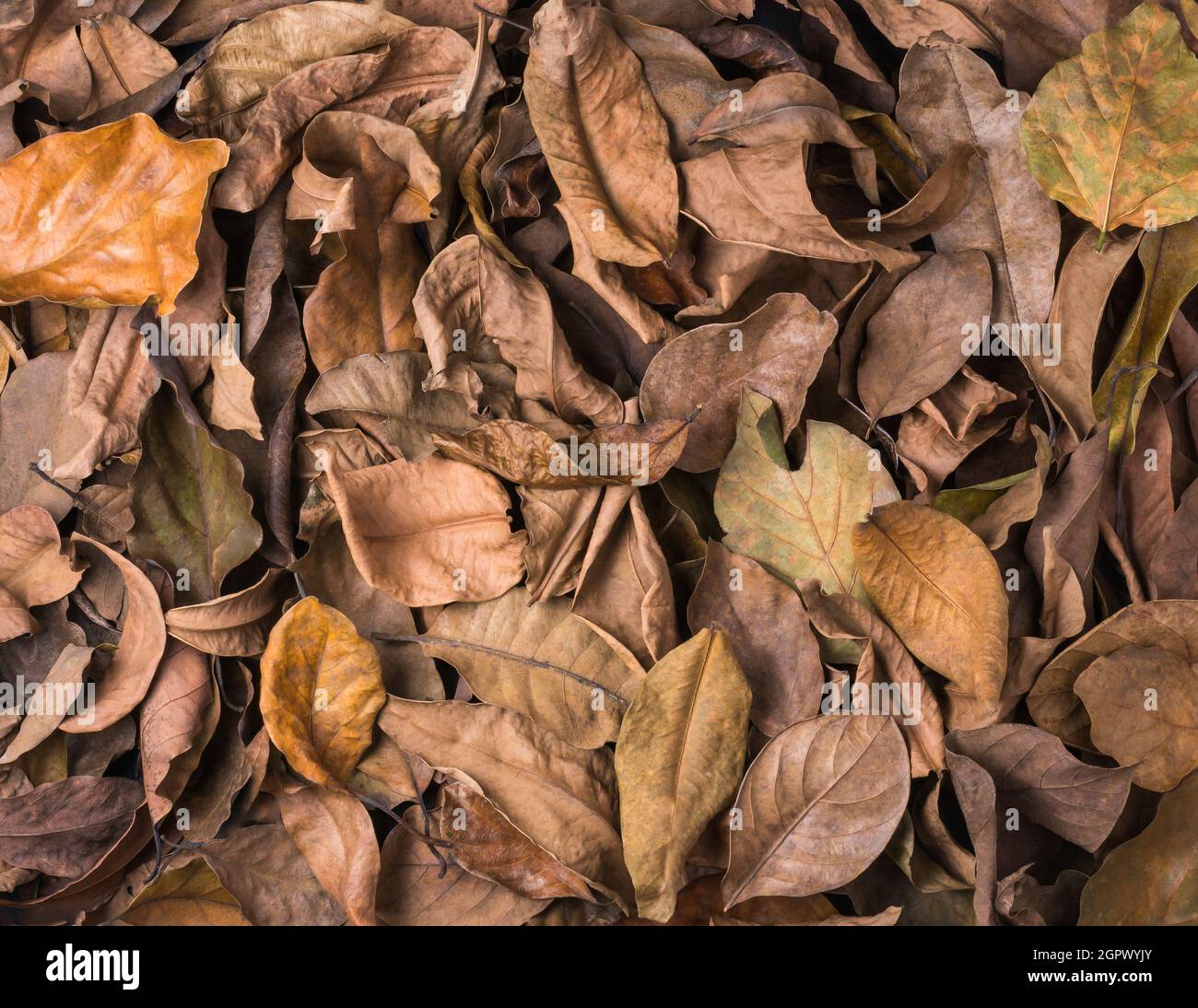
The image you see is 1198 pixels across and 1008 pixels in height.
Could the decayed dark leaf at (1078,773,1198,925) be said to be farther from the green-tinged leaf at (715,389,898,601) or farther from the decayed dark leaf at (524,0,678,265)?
the decayed dark leaf at (524,0,678,265)

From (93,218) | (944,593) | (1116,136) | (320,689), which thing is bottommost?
(320,689)

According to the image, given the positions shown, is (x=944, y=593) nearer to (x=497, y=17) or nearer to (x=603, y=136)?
(x=603, y=136)

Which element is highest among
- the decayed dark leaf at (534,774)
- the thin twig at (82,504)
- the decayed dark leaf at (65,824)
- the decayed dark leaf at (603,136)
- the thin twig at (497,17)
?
the thin twig at (497,17)

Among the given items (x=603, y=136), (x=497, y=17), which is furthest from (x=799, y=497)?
(x=497, y=17)

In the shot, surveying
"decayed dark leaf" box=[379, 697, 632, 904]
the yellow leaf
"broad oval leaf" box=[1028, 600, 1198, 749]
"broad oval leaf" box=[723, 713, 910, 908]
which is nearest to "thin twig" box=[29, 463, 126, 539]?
the yellow leaf

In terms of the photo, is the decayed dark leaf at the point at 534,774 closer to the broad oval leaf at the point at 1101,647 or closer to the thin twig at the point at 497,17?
the broad oval leaf at the point at 1101,647

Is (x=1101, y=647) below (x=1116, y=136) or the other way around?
below

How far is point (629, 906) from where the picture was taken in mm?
771

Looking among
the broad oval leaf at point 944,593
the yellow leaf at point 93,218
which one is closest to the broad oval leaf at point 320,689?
the yellow leaf at point 93,218

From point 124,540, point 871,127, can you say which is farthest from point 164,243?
point 871,127

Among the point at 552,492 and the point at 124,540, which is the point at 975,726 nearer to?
the point at 552,492

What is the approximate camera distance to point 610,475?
0.77 metres

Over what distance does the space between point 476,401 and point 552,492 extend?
90 mm

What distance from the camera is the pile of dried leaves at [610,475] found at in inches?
29.9
